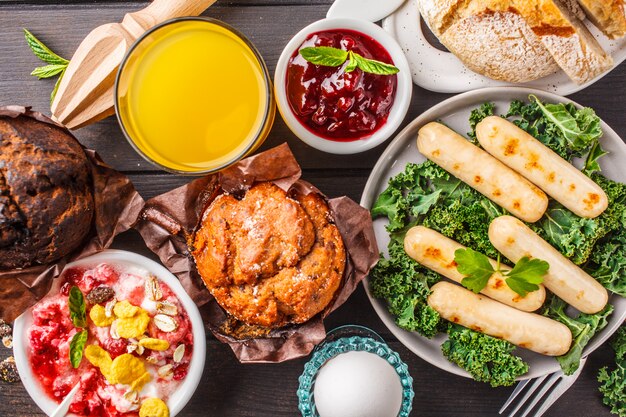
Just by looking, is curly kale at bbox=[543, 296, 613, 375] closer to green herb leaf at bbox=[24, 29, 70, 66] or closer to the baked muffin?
the baked muffin

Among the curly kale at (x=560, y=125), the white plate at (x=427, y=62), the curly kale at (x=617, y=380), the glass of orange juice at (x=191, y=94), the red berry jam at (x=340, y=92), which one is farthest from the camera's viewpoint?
the curly kale at (x=617, y=380)

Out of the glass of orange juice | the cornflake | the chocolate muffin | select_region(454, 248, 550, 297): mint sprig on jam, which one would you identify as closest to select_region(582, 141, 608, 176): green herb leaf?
select_region(454, 248, 550, 297): mint sprig on jam

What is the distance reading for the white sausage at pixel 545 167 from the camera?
217 cm

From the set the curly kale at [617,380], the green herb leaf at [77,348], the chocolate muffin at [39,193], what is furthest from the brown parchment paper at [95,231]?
the curly kale at [617,380]

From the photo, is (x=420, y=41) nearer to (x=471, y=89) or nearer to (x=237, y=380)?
(x=471, y=89)

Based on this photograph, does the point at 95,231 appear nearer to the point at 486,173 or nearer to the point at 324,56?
the point at 324,56

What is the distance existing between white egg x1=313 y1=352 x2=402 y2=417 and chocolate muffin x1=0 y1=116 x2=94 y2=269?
3.33 feet

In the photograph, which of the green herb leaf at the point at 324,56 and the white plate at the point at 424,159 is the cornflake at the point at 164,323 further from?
the green herb leaf at the point at 324,56

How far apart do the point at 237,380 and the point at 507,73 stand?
159 centimetres

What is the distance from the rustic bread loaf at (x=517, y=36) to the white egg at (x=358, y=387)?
113cm

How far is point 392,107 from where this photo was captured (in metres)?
2.13

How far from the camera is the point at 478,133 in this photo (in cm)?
223

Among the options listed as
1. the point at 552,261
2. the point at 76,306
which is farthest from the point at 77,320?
the point at 552,261

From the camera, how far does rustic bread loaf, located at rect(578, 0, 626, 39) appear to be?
202 cm
